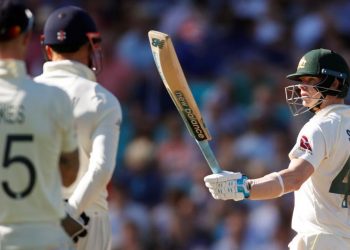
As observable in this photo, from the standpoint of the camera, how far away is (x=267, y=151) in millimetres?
10391

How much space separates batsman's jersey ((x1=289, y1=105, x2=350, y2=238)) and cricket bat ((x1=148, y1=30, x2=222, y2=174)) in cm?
53

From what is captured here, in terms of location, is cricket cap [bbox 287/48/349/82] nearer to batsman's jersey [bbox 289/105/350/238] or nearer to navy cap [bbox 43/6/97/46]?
batsman's jersey [bbox 289/105/350/238]

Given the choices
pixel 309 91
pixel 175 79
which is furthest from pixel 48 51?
pixel 309 91

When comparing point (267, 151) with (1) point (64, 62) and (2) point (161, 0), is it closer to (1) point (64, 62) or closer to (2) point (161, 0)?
(2) point (161, 0)

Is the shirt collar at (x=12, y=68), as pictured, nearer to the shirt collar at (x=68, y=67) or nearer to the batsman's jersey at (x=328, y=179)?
the shirt collar at (x=68, y=67)

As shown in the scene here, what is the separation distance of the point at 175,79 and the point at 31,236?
5.79ft

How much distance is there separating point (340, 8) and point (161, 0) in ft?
6.77

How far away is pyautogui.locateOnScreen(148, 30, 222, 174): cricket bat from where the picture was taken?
614 cm

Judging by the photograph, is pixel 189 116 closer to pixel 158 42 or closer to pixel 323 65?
pixel 158 42

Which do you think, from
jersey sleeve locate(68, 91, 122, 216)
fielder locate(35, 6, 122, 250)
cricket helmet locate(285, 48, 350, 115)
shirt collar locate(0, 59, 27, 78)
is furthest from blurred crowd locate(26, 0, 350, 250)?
shirt collar locate(0, 59, 27, 78)

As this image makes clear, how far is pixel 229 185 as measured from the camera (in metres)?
5.94

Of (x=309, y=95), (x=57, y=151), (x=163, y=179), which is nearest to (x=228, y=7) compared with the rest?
(x=163, y=179)

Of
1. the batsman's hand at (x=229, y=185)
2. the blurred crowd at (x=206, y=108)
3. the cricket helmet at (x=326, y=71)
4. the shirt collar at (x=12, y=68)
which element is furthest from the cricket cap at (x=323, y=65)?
the blurred crowd at (x=206, y=108)

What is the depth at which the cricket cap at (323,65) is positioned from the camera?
20.2 ft
